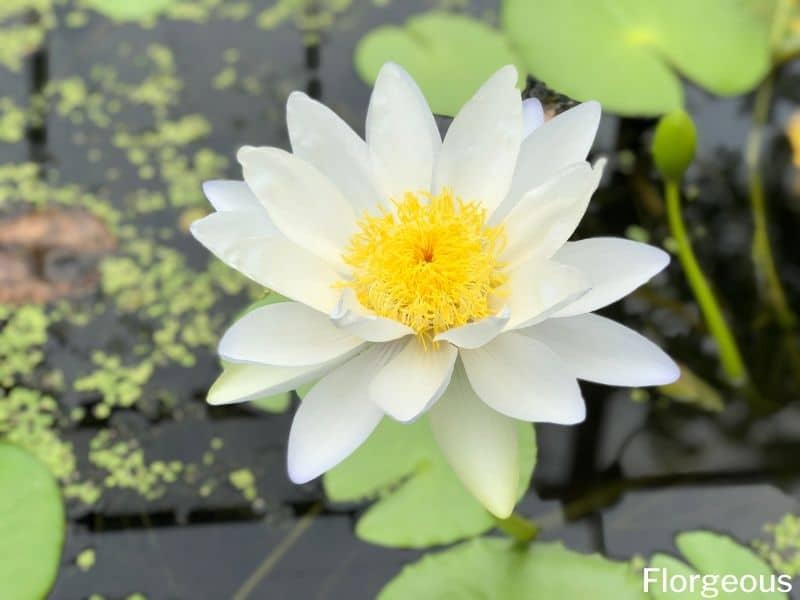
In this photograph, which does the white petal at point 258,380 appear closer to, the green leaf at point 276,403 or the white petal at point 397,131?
the white petal at point 397,131

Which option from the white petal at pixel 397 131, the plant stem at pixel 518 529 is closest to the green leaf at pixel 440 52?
the white petal at pixel 397 131

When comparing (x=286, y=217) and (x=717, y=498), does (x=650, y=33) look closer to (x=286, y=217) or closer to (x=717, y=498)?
(x=717, y=498)

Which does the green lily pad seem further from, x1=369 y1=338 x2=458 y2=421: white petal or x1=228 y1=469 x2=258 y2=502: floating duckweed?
x1=228 y1=469 x2=258 y2=502: floating duckweed

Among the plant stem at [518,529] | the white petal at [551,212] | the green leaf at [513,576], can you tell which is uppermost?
the white petal at [551,212]

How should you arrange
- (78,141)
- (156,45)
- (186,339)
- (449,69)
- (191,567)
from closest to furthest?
1. (191,567)
2. (186,339)
3. (449,69)
4. (78,141)
5. (156,45)

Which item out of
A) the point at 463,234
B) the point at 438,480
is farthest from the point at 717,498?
the point at 463,234

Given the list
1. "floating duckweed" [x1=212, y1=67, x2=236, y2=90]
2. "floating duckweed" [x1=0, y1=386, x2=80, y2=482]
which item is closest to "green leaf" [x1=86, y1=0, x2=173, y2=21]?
"floating duckweed" [x1=212, y1=67, x2=236, y2=90]

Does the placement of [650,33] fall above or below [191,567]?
above
